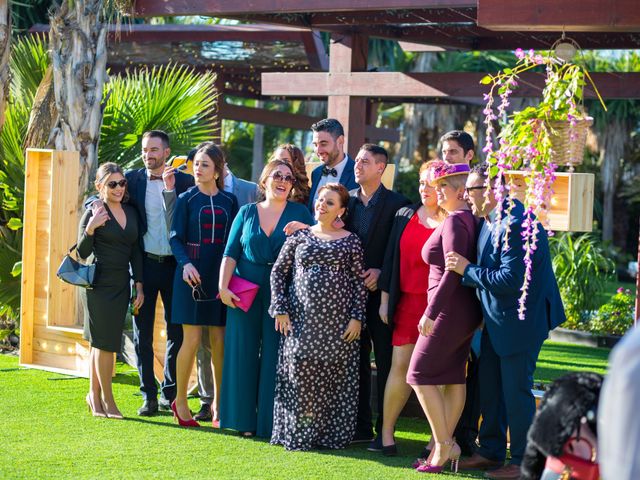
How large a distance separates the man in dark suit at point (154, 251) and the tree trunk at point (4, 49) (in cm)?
191

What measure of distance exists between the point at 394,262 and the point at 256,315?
108 centimetres

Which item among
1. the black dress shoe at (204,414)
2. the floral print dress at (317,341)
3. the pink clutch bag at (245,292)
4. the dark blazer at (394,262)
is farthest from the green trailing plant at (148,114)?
the dark blazer at (394,262)

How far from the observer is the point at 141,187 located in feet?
24.9

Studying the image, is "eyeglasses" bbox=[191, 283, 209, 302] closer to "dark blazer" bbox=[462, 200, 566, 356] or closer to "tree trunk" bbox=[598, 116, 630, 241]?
"dark blazer" bbox=[462, 200, 566, 356]

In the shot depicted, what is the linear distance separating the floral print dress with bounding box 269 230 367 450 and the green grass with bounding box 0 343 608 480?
0.58ft

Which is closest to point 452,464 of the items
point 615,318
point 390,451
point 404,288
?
point 390,451

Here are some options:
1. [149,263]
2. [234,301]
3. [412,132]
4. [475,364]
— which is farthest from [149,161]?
[412,132]

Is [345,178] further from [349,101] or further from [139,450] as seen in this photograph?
[349,101]

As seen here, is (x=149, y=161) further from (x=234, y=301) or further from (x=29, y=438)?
(x=29, y=438)

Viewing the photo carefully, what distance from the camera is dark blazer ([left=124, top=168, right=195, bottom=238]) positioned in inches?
296

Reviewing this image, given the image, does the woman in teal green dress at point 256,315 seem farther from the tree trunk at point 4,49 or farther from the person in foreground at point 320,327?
the tree trunk at point 4,49

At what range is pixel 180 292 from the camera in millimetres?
7207

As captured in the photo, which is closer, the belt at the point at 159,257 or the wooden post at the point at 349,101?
the belt at the point at 159,257

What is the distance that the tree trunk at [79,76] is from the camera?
9.37m
